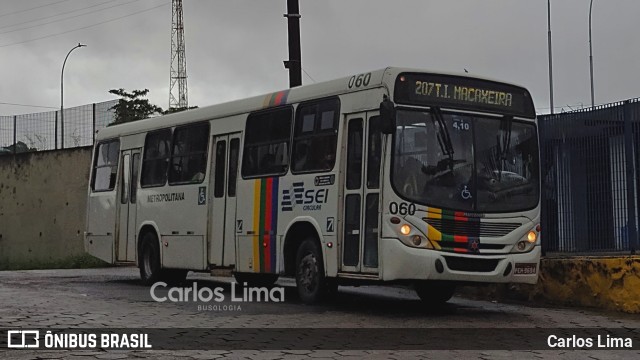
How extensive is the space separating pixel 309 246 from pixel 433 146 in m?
2.43

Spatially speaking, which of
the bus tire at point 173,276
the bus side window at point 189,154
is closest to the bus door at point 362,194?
the bus side window at point 189,154

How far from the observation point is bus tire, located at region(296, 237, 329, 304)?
12930mm

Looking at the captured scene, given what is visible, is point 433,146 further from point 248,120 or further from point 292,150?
point 248,120

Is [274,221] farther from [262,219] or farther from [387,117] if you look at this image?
[387,117]

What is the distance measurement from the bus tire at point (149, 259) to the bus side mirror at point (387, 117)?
696 cm

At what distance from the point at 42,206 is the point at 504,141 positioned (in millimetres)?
21847

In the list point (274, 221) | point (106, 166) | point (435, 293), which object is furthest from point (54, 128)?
point (435, 293)

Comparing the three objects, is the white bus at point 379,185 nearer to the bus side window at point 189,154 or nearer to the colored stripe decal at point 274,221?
the colored stripe decal at point 274,221

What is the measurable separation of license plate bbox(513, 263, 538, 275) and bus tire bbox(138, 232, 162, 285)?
7.31 meters

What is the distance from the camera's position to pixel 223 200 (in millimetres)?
15281

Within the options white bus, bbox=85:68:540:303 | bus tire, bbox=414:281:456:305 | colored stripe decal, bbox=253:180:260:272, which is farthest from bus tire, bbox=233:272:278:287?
bus tire, bbox=414:281:456:305

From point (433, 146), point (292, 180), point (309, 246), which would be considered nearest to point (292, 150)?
point (292, 180)

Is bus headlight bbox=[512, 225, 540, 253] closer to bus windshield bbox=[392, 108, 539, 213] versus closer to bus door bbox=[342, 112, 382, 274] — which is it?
bus windshield bbox=[392, 108, 539, 213]

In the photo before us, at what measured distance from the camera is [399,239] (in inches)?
456
